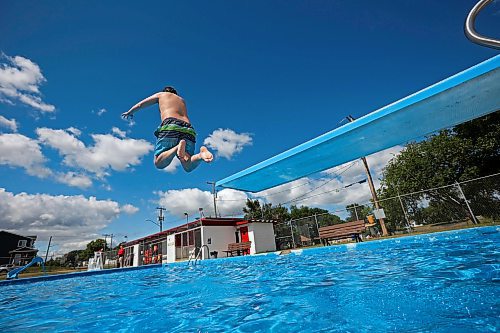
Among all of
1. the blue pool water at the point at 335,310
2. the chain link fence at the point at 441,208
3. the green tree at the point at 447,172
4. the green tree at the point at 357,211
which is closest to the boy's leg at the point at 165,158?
the blue pool water at the point at 335,310

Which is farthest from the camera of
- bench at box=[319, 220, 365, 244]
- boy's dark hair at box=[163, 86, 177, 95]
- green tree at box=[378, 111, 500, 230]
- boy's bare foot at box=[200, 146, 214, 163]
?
green tree at box=[378, 111, 500, 230]

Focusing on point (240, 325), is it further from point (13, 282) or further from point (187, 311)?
point (13, 282)

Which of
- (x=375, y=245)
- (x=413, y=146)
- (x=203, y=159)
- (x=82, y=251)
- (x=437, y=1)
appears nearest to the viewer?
(x=203, y=159)

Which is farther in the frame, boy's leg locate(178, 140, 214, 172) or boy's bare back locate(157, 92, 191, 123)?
boy's bare back locate(157, 92, 191, 123)

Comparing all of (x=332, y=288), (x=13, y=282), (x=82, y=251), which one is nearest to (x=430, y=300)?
(x=332, y=288)

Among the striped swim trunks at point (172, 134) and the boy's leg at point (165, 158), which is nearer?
the boy's leg at point (165, 158)

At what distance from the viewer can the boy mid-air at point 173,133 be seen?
3752mm

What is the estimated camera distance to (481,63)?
301 centimetres

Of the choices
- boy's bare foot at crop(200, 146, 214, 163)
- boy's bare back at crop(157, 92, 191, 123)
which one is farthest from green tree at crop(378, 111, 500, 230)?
boy's bare back at crop(157, 92, 191, 123)

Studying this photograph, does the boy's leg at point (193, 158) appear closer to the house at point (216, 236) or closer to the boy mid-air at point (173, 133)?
the boy mid-air at point (173, 133)

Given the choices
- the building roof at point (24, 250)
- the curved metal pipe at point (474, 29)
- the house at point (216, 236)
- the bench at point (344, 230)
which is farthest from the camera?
the building roof at point (24, 250)

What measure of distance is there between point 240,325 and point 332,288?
1.25m

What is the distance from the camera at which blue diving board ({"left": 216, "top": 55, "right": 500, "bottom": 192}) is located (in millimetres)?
3227

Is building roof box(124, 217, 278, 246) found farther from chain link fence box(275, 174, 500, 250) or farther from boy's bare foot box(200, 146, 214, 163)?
boy's bare foot box(200, 146, 214, 163)
